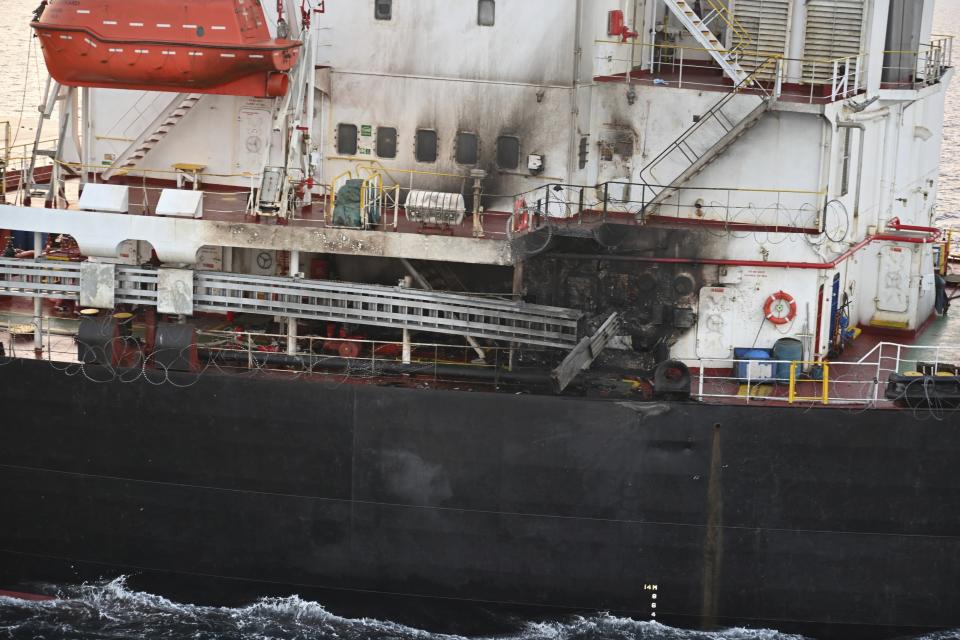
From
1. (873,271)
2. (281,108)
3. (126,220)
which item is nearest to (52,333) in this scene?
(126,220)

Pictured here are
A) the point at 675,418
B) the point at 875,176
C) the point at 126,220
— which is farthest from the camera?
the point at 875,176

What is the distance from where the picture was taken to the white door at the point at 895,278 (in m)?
25.2

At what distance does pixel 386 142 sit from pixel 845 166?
24.7 ft

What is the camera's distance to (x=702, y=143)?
22.9 meters

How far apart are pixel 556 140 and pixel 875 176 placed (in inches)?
227

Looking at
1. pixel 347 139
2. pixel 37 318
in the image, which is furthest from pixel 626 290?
pixel 37 318

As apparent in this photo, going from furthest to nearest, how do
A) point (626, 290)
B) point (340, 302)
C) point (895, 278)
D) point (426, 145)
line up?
point (895, 278), point (426, 145), point (340, 302), point (626, 290)

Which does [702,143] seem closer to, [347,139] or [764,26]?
[764,26]

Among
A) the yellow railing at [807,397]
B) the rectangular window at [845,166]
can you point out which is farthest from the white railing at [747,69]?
the yellow railing at [807,397]

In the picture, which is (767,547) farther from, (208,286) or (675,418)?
(208,286)

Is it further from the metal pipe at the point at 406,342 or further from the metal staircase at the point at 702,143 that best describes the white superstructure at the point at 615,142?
the metal pipe at the point at 406,342

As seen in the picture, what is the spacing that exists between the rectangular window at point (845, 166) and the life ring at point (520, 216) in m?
5.07

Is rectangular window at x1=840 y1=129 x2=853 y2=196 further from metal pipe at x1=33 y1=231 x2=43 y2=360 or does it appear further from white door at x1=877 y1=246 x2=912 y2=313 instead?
metal pipe at x1=33 y1=231 x2=43 y2=360

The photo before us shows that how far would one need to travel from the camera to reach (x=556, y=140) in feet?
78.2
